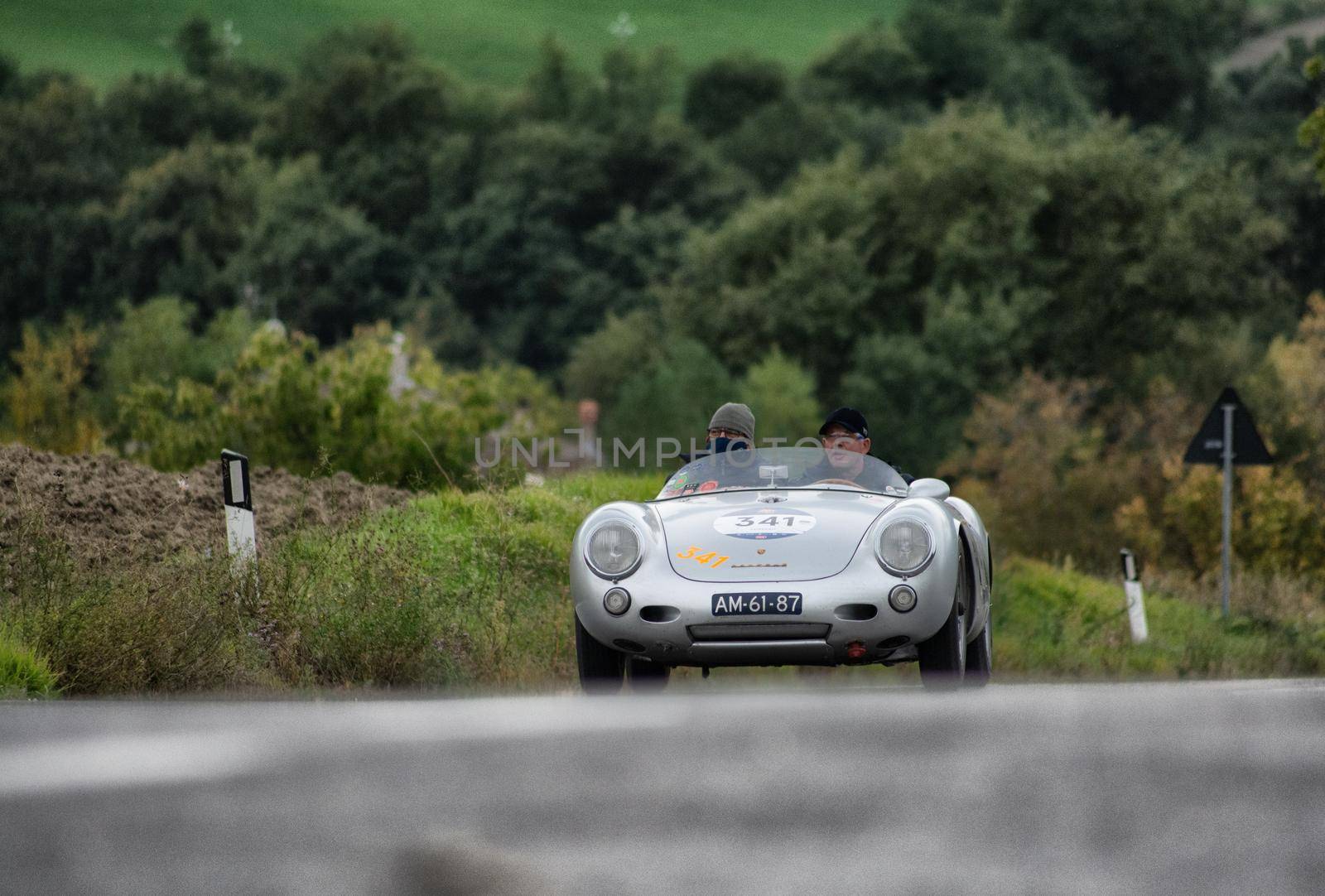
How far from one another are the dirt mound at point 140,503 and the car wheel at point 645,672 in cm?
269

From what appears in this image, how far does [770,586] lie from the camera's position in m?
7.32

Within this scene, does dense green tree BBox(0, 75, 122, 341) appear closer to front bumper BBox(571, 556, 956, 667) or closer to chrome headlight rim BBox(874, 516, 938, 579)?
front bumper BBox(571, 556, 956, 667)

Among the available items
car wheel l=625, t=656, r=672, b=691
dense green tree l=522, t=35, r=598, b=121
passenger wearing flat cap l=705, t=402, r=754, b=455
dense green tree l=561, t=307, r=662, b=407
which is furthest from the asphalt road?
dense green tree l=522, t=35, r=598, b=121

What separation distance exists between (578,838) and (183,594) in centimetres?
704

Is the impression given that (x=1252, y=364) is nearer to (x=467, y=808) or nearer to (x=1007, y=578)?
(x=1007, y=578)

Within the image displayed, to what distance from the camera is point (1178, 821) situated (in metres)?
2.09

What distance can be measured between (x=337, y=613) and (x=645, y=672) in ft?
6.36

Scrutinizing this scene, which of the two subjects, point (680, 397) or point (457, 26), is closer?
point (680, 397)

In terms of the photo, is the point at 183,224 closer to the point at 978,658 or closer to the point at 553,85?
the point at 553,85

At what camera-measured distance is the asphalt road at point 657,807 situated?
2.01 m

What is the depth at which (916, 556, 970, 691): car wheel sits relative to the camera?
7652 mm

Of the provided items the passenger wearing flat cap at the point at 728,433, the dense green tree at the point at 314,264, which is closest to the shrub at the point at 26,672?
the passenger wearing flat cap at the point at 728,433

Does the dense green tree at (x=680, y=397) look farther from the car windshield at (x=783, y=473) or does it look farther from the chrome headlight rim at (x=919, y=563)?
the chrome headlight rim at (x=919, y=563)

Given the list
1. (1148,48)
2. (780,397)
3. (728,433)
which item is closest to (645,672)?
(728,433)
